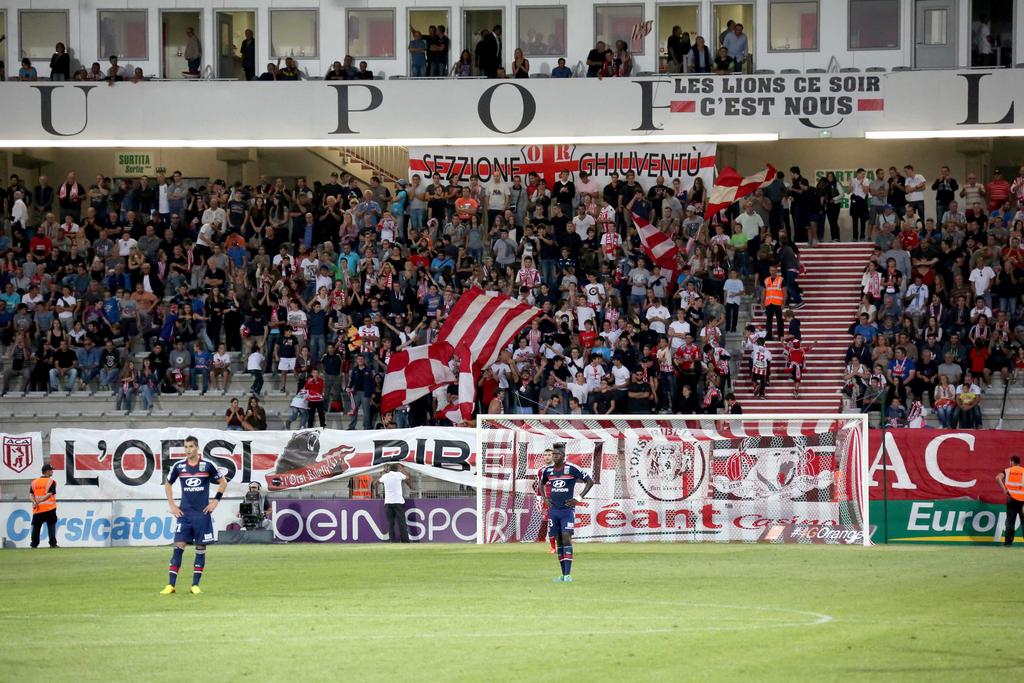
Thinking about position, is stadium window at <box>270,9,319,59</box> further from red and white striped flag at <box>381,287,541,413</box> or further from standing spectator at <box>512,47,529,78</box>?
red and white striped flag at <box>381,287,541,413</box>

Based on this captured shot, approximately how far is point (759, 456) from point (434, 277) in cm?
1132

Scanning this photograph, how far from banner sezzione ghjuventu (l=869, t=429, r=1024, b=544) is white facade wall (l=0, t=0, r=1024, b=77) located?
17.0m

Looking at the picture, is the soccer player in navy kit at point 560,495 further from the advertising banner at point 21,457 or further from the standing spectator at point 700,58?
the standing spectator at point 700,58

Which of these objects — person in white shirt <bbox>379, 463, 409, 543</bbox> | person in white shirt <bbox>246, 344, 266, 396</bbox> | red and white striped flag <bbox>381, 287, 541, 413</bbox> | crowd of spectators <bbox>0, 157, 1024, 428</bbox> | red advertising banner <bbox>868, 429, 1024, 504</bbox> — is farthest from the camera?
person in white shirt <bbox>246, 344, 266, 396</bbox>

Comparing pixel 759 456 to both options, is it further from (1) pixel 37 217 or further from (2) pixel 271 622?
(1) pixel 37 217

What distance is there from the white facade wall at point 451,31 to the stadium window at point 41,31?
163 millimetres

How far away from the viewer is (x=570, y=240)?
37.6 meters

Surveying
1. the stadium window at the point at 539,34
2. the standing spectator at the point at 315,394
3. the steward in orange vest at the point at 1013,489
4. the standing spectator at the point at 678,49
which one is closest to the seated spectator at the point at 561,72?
the stadium window at the point at 539,34

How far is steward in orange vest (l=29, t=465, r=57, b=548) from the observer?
98.6 ft

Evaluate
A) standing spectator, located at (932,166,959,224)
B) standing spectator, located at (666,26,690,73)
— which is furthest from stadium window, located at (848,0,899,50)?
standing spectator, located at (932,166,959,224)

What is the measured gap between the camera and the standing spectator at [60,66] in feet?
145

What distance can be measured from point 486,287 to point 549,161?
7.29 meters

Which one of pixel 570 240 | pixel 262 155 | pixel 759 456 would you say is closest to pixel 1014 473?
pixel 759 456

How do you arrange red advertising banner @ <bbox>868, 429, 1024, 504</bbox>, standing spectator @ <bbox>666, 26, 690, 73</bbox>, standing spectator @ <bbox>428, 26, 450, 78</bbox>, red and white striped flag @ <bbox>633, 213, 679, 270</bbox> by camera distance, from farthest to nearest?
standing spectator @ <bbox>428, 26, 450, 78</bbox> < standing spectator @ <bbox>666, 26, 690, 73</bbox> < red and white striped flag @ <bbox>633, 213, 679, 270</bbox> < red advertising banner @ <bbox>868, 429, 1024, 504</bbox>
